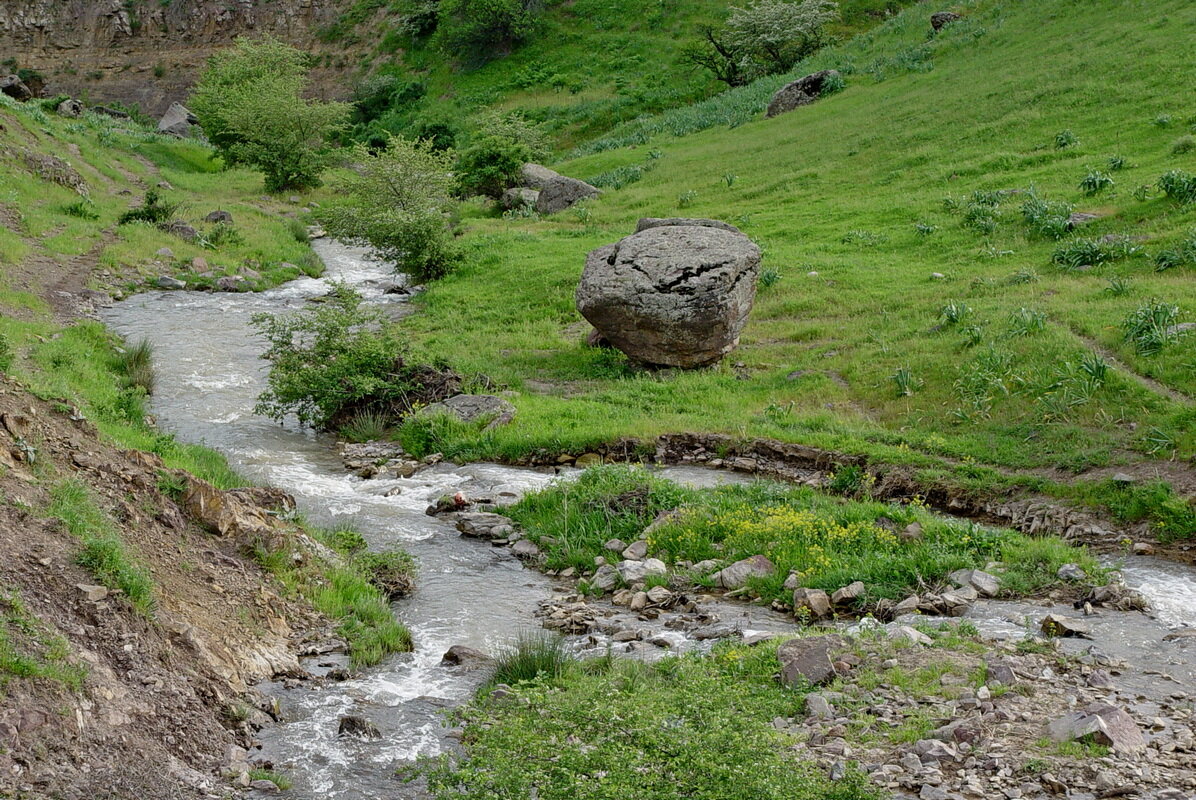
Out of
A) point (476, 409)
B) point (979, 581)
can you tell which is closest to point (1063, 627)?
point (979, 581)

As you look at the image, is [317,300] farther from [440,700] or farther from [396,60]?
[396,60]

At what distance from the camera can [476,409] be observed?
18.5 m

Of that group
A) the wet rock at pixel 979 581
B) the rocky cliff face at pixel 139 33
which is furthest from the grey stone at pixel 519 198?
the rocky cliff face at pixel 139 33

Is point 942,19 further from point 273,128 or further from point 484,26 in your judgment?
point 484,26

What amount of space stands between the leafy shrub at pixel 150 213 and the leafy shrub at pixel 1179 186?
27562mm

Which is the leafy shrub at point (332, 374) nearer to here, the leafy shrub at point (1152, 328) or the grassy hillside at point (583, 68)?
the leafy shrub at point (1152, 328)

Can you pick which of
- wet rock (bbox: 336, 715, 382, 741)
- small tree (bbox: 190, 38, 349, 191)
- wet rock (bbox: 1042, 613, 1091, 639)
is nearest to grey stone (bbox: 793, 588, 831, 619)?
wet rock (bbox: 1042, 613, 1091, 639)

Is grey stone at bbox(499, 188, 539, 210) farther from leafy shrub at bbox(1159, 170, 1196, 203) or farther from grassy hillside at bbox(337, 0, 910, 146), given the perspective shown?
leafy shrub at bbox(1159, 170, 1196, 203)

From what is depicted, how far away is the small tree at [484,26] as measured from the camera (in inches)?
2557

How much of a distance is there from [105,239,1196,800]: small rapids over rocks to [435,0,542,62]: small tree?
152ft

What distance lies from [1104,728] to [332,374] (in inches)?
585

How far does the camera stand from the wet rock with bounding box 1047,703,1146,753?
7.61 metres

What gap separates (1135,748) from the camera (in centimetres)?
763

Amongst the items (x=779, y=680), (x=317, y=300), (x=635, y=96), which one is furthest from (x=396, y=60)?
(x=779, y=680)
